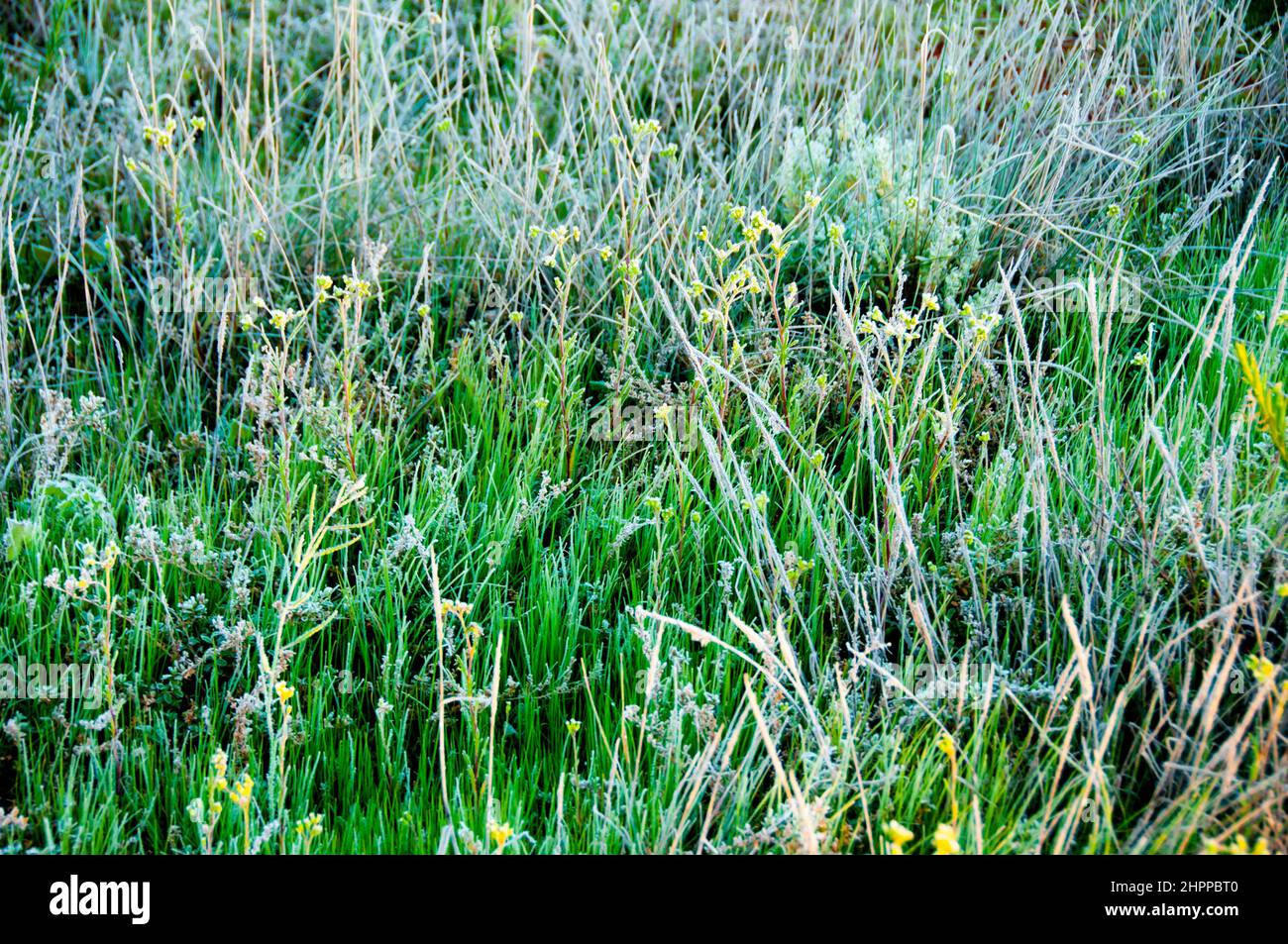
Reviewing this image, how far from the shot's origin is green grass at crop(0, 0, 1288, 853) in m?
1.63

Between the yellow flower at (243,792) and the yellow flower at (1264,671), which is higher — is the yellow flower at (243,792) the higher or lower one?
the lower one

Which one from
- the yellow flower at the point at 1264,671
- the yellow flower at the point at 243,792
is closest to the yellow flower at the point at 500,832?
the yellow flower at the point at 243,792

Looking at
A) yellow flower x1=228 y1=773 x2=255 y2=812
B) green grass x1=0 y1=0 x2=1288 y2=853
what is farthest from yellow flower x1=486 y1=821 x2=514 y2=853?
yellow flower x1=228 y1=773 x2=255 y2=812

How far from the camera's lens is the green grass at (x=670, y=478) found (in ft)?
5.34

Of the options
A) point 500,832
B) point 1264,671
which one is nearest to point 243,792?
point 500,832

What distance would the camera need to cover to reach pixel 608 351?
8.82 ft

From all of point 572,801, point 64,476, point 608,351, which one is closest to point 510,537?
point 572,801

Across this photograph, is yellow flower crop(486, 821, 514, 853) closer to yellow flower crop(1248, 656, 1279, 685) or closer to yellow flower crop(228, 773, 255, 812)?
yellow flower crop(228, 773, 255, 812)

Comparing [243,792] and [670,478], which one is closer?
[243,792]

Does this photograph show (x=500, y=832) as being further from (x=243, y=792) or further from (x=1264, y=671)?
(x=1264, y=671)

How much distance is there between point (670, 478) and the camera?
222 centimetres

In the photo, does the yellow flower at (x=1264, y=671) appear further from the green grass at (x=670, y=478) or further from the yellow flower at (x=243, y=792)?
the yellow flower at (x=243, y=792)

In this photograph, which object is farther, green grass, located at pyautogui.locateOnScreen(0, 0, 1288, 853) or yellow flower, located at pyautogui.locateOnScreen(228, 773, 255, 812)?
green grass, located at pyautogui.locateOnScreen(0, 0, 1288, 853)

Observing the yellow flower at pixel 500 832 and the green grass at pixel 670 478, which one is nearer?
the yellow flower at pixel 500 832
